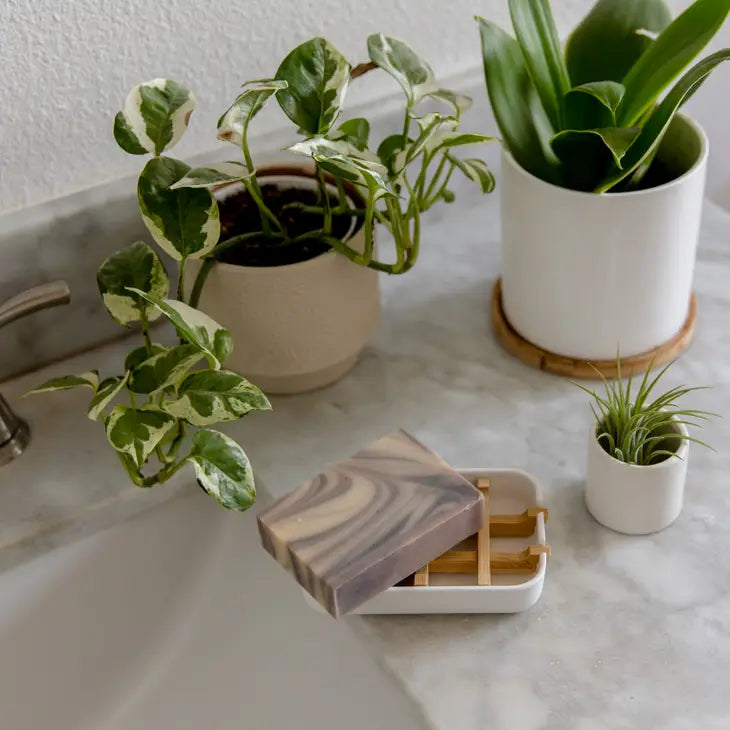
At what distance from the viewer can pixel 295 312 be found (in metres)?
0.67

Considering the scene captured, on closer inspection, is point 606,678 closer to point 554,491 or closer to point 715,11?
point 554,491

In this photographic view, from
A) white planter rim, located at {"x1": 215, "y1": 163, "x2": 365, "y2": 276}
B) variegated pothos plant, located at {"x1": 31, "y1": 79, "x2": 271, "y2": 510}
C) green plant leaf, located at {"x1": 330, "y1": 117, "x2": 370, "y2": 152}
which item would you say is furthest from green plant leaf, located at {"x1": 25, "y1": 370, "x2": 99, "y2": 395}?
green plant leaf, located at {"x1": 330, "y1": 117, "x2": 370, "y2": 152}

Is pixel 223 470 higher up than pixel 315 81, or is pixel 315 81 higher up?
pixel 315 81

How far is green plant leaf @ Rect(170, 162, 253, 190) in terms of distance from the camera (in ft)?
1.93

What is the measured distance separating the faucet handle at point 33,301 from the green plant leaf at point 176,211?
0.28ft

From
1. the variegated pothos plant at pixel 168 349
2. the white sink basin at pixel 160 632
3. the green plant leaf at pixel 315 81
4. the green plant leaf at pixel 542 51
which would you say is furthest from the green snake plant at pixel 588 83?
the white sink basin at pixel 160 632

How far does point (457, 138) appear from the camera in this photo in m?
0.63

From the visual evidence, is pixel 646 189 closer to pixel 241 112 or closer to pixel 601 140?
pixel 601 140

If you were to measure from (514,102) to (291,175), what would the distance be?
166 mm

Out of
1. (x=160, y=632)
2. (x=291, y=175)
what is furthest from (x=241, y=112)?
(x=160, y=632)

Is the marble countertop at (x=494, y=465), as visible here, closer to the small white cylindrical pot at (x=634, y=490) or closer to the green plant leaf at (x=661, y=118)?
the small white cylindrical pot at (x=634, y=490)

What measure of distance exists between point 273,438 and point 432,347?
0.47 feet

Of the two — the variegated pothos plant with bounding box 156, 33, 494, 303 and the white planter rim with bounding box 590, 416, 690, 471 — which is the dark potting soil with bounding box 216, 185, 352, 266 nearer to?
the variegated pothos plant with bounding box 156, 33, 494, 303

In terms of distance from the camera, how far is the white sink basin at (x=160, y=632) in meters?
0.68
